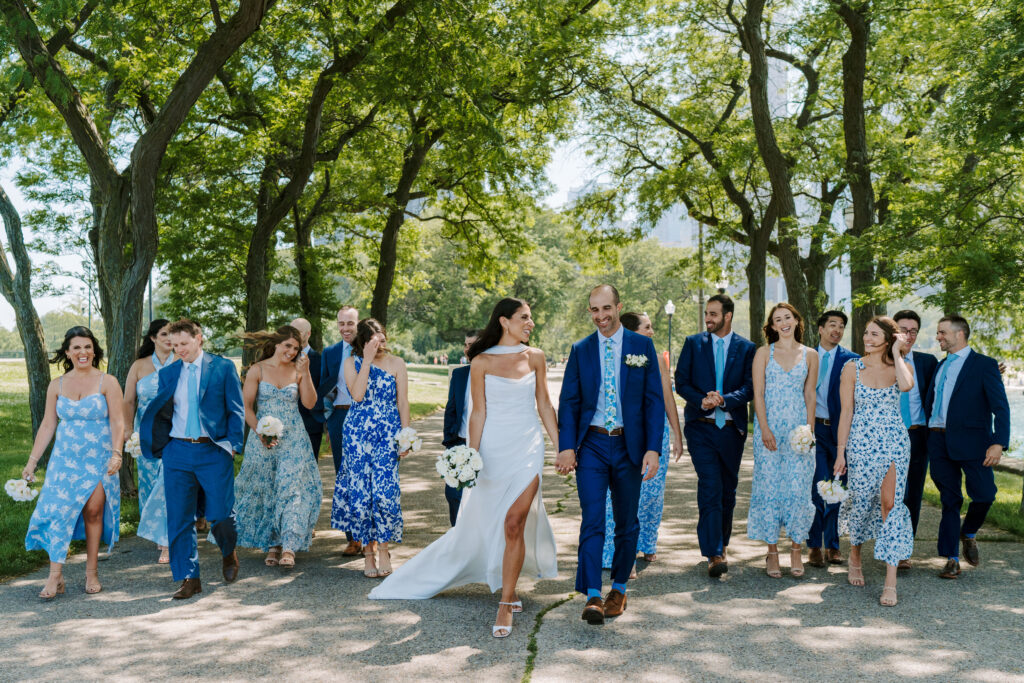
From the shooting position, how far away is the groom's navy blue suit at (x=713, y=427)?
7.24 metres

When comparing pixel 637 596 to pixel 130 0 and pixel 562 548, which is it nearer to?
pixel 562 548

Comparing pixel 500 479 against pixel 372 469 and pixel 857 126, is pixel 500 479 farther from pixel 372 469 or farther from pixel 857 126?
pixel 857 126

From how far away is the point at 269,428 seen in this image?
753cm

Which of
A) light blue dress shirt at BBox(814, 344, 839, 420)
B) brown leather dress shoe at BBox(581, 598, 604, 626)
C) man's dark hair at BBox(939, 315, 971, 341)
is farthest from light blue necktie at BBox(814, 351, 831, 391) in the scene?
brown leather dress shoe at BBox(581, 598, 604, 626)

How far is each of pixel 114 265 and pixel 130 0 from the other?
4460mm

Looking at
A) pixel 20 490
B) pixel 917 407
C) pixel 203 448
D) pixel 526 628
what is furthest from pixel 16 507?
pixel 917 407

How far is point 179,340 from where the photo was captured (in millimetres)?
6926

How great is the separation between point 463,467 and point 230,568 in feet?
7.64

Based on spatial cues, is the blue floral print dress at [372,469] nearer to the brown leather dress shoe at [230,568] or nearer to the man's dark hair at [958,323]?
the brown leather dress shoe at [230,568]

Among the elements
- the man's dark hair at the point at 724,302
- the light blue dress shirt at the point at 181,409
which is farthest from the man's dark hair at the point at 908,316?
the light blue dress shirt at the point at 181,409

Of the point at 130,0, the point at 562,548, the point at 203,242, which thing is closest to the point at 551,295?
the point at 203,242

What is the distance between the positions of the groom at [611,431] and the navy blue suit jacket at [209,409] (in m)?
2.63

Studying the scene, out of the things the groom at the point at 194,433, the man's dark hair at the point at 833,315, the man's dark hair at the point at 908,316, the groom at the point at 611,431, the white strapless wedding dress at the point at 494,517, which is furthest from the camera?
the man's dark hair at the point at 908,316

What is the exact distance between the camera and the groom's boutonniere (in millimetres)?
6176
